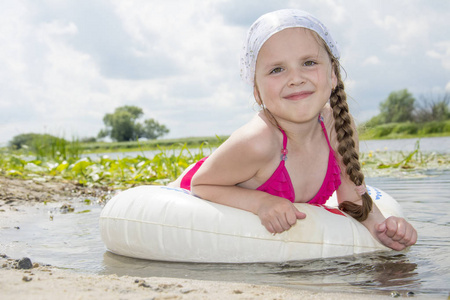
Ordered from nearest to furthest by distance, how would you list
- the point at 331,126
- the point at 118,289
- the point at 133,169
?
the point at 118,289
the point at 331,126
the point at 133,169

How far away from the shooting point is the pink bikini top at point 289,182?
261cm

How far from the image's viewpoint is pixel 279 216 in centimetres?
239

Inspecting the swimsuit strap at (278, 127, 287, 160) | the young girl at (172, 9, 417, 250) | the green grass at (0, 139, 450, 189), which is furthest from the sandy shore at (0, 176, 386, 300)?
the green grass at (0, 139, 450, 189)

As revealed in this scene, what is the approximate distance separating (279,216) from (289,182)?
12.2 inches

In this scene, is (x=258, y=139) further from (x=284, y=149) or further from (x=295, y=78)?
(x=295, y=78)

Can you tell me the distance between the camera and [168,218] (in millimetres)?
2533

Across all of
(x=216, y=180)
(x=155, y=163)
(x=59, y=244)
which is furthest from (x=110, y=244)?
(x=155, y=163)

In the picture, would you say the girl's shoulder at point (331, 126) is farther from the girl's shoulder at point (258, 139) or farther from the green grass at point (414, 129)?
the green grass at point (414, 129)

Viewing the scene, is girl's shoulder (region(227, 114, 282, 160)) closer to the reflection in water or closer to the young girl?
the young girl

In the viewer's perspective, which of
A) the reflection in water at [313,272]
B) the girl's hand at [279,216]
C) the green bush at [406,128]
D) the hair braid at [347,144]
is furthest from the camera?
the green bush at [406,128]

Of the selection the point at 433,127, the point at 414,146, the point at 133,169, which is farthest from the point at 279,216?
the point at 433,127

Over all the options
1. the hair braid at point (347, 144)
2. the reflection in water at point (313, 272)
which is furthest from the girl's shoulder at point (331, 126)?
the reflection in water at point (313, 272)

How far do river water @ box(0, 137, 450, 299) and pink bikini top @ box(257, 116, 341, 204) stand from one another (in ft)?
1.50

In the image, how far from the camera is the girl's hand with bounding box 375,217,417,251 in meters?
2.54
